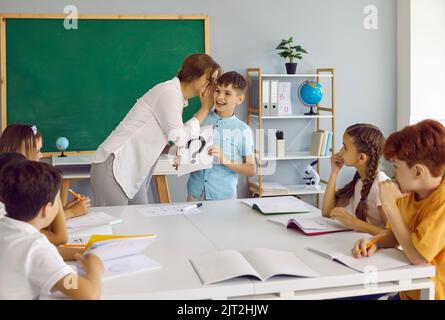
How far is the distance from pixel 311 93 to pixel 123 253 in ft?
11.1

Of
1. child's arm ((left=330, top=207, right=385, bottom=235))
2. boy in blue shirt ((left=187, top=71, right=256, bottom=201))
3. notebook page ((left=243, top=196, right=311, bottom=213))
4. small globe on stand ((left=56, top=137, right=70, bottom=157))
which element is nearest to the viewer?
child's arm ((left=330, top=207, right=385, bottom=235))

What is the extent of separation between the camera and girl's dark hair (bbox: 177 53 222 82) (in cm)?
289

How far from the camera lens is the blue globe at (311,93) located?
4922mm

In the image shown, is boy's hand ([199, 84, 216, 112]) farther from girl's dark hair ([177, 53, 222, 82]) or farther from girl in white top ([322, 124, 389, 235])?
girl in white top ([322, 124, 389, 235])

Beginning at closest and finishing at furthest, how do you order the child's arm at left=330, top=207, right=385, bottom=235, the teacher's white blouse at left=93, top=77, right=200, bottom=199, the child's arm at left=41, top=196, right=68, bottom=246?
the child's arm at left=41, top=196, right=68, bottom=246 < the child's arm at left=330, top=207, right=385, bottom=235 < the teacher's white blouse at left=93, top=77, right=200, bottom=199

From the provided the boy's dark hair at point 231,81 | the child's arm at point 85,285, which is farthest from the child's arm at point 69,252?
the boy's dark hair at point 231,81

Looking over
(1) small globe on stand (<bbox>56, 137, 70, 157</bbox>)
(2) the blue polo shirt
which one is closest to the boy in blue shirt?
(2) the blue polo shirt

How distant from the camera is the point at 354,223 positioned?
2205 mm

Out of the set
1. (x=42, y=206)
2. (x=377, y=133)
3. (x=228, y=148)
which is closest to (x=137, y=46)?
(x=228, y=148)

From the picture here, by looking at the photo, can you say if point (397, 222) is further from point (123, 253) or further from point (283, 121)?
point (283, 121)

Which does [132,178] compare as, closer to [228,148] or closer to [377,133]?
[228,148]

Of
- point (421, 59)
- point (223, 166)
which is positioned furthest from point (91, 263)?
point (421, 59)

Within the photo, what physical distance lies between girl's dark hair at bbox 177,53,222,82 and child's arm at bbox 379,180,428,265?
1.30 metres

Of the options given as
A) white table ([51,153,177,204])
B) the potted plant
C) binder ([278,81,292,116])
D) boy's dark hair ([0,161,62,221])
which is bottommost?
white table ([51,153,177,204])
